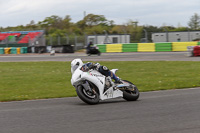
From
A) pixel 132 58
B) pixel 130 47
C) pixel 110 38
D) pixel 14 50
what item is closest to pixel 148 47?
pixel 130 47

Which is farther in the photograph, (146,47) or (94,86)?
(146,47)

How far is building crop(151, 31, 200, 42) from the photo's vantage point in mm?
38750

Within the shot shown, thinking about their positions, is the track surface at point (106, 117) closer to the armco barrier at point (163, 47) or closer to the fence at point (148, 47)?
the fence at point (148, 47)

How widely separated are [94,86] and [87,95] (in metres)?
0.33

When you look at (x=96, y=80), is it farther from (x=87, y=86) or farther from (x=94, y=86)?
(x=87, y=86)

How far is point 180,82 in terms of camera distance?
40.9 ft

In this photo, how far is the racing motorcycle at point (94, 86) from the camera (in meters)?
7.75

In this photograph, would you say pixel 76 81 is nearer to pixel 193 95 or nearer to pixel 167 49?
pixel 193 95

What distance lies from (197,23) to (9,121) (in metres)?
Answer: 78.1

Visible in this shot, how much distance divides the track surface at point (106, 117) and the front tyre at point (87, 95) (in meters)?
0.14

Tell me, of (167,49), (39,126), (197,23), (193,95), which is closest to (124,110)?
(39,126)

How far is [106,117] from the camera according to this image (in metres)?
6.27

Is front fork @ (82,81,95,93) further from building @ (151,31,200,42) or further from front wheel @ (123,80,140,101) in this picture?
building @ (151,31,200,42)

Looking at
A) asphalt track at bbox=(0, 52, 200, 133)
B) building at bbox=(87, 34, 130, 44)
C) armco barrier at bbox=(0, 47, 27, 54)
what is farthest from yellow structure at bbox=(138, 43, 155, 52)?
asphalt track at bbox=(0, 52, 200, 133)
